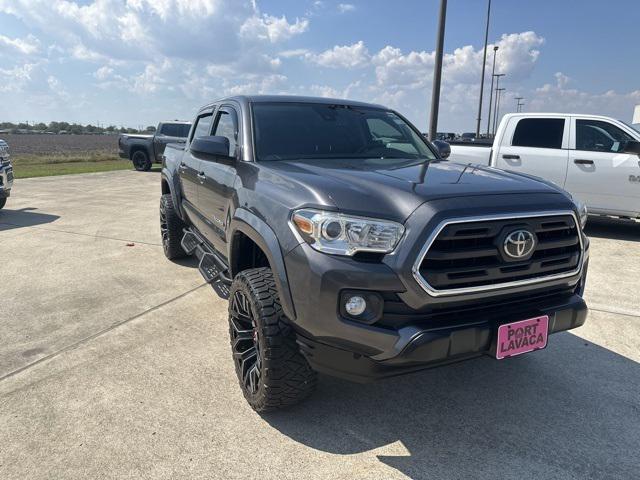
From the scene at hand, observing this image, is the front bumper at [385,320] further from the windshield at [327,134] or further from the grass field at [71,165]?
the grass field at [71,165]

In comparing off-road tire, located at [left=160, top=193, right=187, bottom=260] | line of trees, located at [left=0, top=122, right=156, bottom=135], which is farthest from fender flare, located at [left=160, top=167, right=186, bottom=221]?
line of trees, located at [left=0, top=122, right=156, bottom=135]

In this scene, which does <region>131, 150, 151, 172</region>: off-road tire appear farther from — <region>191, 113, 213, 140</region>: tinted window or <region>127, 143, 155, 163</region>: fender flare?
<region>191, 113, 213, 140</region>: tinted window

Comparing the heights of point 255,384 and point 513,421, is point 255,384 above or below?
above

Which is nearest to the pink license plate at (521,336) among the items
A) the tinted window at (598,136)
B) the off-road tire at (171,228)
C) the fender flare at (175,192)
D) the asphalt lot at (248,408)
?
the asphalt lot at (248,408)

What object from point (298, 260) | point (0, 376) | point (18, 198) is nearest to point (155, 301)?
point (0, 376)

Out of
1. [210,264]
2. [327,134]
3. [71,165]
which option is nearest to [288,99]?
[327,134]

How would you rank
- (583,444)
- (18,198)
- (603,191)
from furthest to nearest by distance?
(18,198) < (603,191) < (583,444)

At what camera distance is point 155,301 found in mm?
4578

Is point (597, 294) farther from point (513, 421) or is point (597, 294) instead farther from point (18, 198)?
point (18, 198)

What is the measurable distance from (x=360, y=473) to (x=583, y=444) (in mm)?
1221

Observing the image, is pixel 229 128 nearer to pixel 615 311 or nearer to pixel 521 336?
pixel 521 336

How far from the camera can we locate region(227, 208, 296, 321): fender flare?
242 cm

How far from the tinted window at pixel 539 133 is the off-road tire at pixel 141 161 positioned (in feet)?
47.4

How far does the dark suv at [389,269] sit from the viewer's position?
221 centimetres
